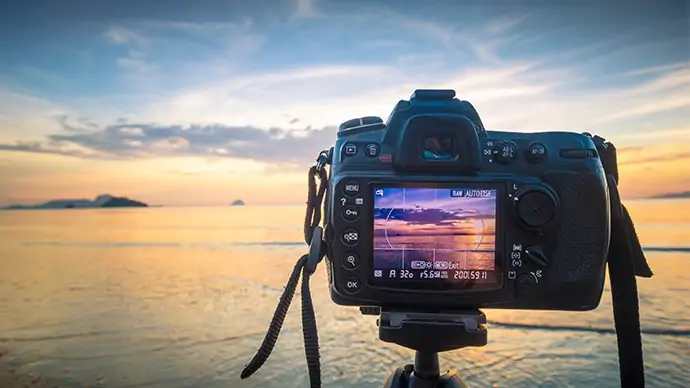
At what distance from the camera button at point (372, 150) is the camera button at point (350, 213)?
0.49 feet

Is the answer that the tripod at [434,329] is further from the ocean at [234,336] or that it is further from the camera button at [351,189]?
the ocean at [234,336]

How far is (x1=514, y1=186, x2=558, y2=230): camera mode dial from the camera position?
1.24 meters

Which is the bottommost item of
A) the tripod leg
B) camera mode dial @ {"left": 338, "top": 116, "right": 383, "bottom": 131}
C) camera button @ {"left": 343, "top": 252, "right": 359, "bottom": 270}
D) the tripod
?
the tripod leg

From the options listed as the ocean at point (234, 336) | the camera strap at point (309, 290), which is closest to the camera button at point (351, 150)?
the camera strap at point (309, 290)

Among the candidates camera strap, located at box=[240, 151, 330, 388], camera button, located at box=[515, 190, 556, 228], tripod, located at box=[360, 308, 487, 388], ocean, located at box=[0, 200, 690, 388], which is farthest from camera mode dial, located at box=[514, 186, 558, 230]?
ocean, located at box=[0, 200, 690, 388]

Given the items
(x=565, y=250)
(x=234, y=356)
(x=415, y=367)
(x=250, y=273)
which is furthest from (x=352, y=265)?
(x=250, y=273)

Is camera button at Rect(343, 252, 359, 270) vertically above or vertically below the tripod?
above

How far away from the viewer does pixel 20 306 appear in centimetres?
434

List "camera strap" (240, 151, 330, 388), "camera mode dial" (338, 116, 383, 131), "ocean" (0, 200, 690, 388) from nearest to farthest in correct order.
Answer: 1. "camera strap" (240, 151, 330, 388)
2. "camera mode dial" (338, 116, 383, 131)
3. "ocean" (0, 200, 690, 388)

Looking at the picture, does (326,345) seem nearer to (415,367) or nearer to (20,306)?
(415,367)

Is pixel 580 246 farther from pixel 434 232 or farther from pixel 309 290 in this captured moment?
pixel 309 290

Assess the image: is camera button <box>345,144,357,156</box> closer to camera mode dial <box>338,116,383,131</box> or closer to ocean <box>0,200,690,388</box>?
camera mode dial <box>338,116,383,131</box>

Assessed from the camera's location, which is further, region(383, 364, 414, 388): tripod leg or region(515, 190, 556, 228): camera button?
region(383, 364, 414, 388): tripod leg

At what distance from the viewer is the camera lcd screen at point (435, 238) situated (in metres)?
1.22
